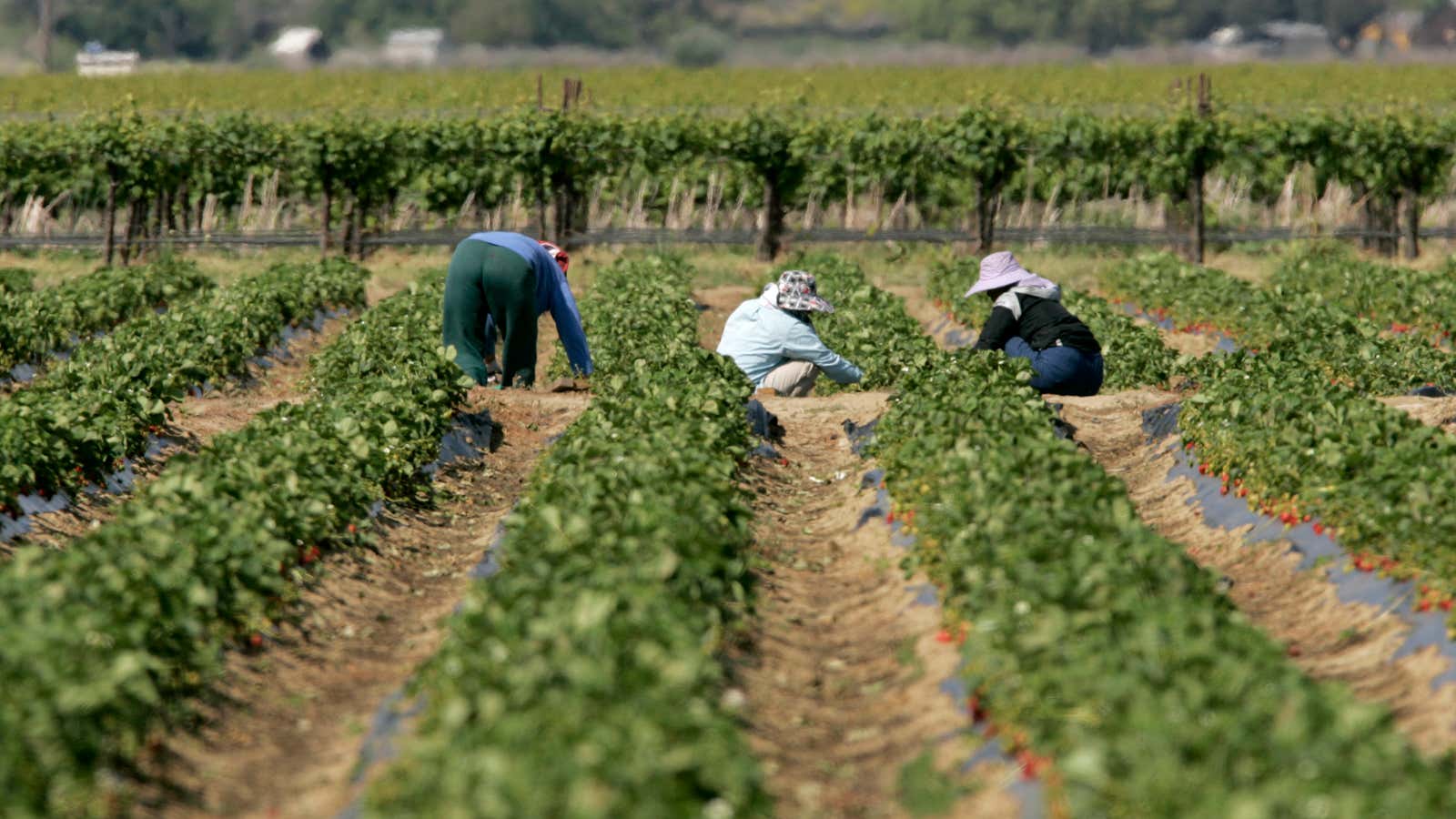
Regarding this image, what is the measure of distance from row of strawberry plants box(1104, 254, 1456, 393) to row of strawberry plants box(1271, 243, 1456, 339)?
0.46 m

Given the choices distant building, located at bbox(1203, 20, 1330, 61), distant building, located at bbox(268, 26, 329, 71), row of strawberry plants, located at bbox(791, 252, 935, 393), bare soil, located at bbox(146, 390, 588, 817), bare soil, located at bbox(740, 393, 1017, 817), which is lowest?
bare soil, located at bbox(146, 390, 588, 817)

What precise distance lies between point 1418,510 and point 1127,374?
6.27 metres

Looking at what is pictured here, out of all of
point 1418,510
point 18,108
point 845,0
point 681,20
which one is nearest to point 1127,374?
point 1418,510

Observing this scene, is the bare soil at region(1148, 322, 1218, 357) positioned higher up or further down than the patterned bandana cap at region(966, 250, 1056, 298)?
further down

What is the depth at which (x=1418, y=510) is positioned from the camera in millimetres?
7828

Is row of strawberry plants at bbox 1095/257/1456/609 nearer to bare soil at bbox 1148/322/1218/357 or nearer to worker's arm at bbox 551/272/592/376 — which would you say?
bare soil at bbox 1148/322/1218/357

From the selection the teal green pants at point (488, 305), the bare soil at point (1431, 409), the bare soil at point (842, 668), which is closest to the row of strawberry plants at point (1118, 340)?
the bare soil at point (1431, 409)

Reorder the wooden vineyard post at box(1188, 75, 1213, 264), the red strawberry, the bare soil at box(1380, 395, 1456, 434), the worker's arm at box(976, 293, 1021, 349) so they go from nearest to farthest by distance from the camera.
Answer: the red strawberry, the bare soil at box(1380, 395, 1456, 434), the worker's arm at box(976, 293, 1021, 349), the wooden vineyard post at box(1188, 75, 1213, 264)

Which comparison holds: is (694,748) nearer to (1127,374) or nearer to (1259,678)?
(1259,678)

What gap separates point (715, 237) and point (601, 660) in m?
21.3

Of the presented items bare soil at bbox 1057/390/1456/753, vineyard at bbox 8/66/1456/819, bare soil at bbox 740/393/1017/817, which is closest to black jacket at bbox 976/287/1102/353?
vineyard at bbox 8/66/1456/819

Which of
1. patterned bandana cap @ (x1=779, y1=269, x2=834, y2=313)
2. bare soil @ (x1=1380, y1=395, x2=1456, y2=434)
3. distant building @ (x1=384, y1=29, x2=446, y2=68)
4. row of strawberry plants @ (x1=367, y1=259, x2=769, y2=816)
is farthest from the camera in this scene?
distant building @ (x1=384, y1=29, x2=446, y2=68)

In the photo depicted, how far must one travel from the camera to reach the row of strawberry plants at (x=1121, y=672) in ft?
16.0

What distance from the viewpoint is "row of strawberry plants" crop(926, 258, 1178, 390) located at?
554 inches
